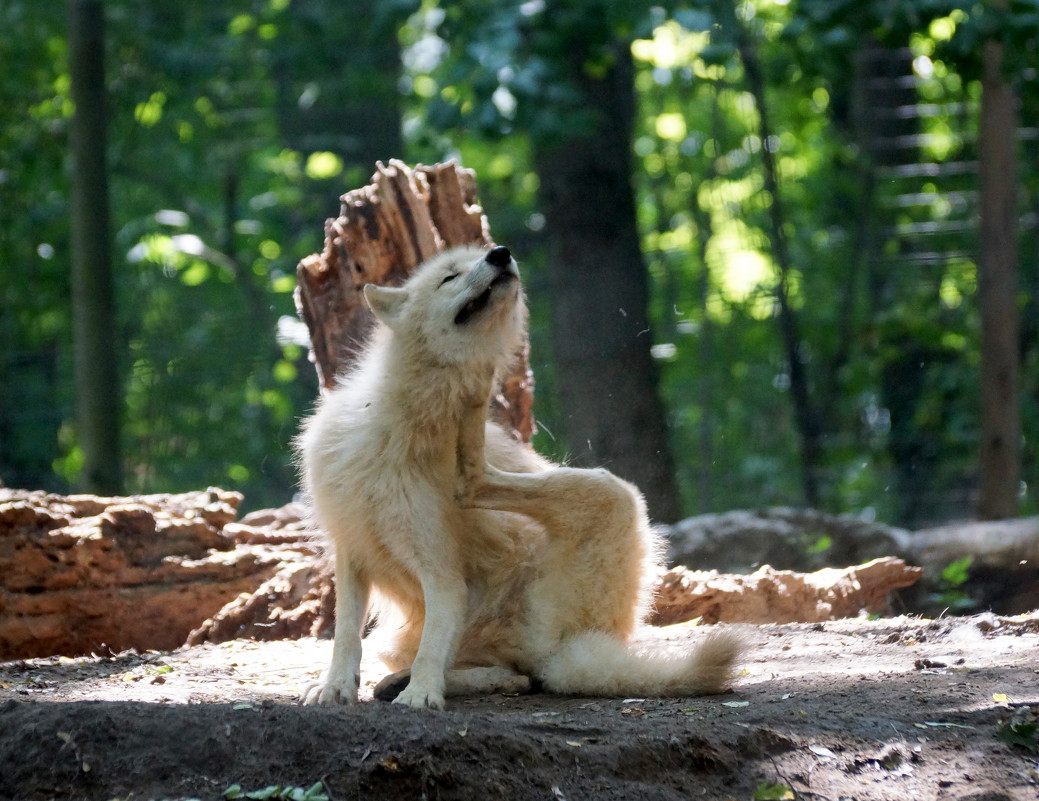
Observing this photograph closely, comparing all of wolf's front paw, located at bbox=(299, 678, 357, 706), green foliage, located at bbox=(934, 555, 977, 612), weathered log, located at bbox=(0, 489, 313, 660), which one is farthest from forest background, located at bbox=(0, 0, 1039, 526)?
wolf's front paw, located at bbox=(299, 678, 357, 706)

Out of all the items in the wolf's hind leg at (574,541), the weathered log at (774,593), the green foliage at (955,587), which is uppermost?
the wolf's hind leg at (574,541)

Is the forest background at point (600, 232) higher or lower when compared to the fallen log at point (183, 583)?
higher

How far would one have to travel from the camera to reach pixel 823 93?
46.5 ft

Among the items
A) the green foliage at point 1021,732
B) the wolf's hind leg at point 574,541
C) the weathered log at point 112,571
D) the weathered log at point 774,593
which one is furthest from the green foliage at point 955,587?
the weathered log at point 112,571

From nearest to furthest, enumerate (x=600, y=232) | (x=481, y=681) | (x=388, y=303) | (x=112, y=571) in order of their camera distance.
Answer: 1. (x=481, y=681)
2. (x=388, y=303)
3. (x=112, y=571)
4. (x=600, y=232)

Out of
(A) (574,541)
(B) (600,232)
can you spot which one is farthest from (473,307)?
(B) (600,232)

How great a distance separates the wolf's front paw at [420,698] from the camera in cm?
364

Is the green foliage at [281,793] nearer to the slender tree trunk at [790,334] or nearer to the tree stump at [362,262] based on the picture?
the tree stump at [362,262]

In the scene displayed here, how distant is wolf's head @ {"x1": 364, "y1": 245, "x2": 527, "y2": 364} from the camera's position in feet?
14.0

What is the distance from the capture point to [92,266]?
8805 mm

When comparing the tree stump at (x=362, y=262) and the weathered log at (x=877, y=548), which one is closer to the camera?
the tree stump at (x=362, y=262)

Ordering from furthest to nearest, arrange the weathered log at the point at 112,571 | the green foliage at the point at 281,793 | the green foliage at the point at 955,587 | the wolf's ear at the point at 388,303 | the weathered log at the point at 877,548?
1. the weathered log at the point at 877,548
2. the green foliage at the point at 955,587
3. the weathered log at the point at 112,571
4. the wolf's ear at the point at 388,303
5. the green foliage at the point at 281,793

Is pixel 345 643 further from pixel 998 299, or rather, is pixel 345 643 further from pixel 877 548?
pixel 998 299

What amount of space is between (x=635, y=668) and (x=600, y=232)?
570 cm
